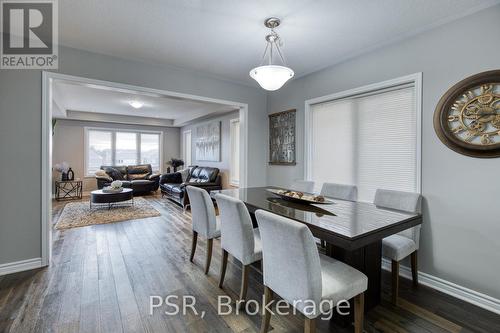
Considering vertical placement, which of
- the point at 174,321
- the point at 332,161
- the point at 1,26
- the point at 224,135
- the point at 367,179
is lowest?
the point at 174,321

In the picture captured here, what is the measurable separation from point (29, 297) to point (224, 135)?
190 inches

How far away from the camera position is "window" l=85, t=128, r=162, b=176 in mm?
7477

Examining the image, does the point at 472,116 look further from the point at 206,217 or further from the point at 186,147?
the point at 186,147

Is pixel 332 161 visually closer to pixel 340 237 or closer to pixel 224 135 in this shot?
pixel 340 237

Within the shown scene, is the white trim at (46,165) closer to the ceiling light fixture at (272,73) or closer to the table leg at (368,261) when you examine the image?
the ceiling light fixture at (272,73)

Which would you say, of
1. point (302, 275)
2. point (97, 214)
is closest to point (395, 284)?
point (302, 275)

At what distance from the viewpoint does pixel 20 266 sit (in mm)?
2514

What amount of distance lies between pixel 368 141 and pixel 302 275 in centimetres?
225

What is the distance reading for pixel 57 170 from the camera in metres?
6.46

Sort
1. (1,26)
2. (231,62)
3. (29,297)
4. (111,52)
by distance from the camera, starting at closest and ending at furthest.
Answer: (29,297) < (1,26) < (111,52) < (231,62)

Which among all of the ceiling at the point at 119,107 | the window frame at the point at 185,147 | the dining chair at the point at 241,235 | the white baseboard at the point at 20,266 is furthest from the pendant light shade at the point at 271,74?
the window frame at the point at 185,147

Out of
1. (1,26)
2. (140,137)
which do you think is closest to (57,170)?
(140,137)

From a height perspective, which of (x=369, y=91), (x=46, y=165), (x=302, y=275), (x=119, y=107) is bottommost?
(x=302, y=275)

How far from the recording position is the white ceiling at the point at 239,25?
201cm
